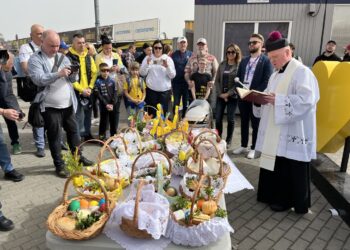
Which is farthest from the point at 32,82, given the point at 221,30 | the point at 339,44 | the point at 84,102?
the point at 339,44

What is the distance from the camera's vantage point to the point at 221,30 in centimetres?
752

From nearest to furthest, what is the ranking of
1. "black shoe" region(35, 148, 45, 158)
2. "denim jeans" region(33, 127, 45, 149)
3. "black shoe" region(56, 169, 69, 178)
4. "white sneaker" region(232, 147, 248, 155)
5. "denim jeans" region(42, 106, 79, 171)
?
"denim jeans" region(42, 106, 79, 171), "black shoe" region(56, 169, 69, 178), "denim jeans" region(33, 127, 45, 149), "black shoe" region(35, 148, 45, 158), "white sneaker" region(232, 147, 248, 155)

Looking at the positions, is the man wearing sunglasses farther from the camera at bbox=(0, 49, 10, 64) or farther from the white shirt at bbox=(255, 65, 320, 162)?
the camera at bbox=(0, 49, 10, 64)

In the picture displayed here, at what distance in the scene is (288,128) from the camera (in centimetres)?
305

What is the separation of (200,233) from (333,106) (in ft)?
9.01

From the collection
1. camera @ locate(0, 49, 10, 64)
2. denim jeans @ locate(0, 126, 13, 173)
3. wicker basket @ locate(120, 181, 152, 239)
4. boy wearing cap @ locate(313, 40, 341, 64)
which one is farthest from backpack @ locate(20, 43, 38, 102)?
boy wearing cap @ locate(313, 40, 341, 64)

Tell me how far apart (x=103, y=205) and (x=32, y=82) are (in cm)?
248

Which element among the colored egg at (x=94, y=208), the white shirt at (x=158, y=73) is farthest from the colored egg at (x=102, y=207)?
the white shirt at (x=158, y=73)

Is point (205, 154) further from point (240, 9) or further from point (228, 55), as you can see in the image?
point (240, 9)

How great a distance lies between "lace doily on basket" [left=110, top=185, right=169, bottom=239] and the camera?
1.89 meters

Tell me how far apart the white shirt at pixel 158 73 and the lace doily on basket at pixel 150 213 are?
3.87 m

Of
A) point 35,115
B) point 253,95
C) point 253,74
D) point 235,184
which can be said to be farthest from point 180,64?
point 235,184

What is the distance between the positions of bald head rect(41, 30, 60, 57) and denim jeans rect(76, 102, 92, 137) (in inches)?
63.5

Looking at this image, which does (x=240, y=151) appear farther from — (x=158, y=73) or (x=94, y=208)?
(x=94, y=208)
